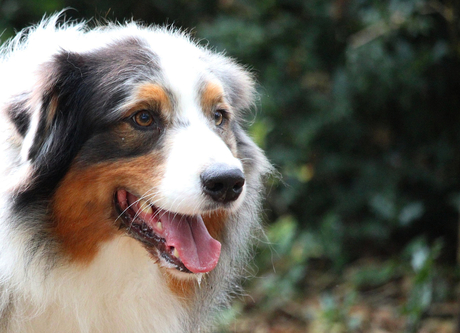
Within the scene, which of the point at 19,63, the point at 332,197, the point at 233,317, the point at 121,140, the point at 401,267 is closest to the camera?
the point at 121,140

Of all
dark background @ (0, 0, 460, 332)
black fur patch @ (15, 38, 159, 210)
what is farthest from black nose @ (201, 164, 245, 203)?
dark background @ (0, 0, 460, 332)

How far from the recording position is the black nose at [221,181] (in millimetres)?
2799

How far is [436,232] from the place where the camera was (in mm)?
6266

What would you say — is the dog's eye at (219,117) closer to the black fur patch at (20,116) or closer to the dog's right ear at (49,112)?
the dog's right ear at (49,112)

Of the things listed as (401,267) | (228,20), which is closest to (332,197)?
(401,267)

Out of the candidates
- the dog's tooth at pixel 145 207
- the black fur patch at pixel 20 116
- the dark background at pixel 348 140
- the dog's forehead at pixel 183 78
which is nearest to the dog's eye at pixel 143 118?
the dog's forehead at pixel 183 78

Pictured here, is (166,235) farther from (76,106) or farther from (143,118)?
(76,106)

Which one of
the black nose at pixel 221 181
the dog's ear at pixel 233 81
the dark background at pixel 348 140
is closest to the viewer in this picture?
the black nose at pixel 221 181

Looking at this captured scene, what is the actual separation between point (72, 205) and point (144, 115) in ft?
1.83

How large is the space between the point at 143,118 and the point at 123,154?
21cm

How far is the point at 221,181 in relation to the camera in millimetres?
2816

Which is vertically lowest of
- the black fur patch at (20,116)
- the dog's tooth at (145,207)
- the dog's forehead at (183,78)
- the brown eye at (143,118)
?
the black fur patch at (20,116)

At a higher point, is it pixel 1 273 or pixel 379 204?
pixel 379 204

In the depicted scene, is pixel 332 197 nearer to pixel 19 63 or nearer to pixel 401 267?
pixel 401 267
